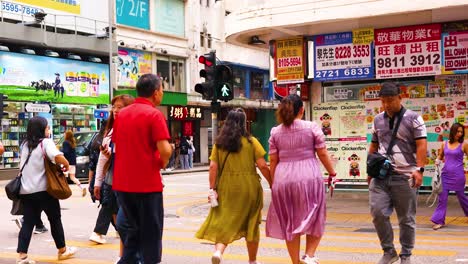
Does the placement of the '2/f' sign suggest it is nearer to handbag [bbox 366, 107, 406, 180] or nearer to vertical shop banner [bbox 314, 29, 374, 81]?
vertical shop banner [bbox 314, 29, 374, 81]

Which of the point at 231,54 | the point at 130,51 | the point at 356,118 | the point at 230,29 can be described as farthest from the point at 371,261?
the point at 231,54

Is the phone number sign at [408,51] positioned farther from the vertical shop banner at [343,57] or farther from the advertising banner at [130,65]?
the advertising banner at [130,65]

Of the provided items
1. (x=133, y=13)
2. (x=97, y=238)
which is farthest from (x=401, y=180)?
(x=133, y=13)

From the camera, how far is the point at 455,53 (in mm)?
12938

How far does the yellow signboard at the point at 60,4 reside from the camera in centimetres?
2988

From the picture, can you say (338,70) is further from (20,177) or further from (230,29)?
(20,177)

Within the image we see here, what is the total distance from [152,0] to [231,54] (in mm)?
8225

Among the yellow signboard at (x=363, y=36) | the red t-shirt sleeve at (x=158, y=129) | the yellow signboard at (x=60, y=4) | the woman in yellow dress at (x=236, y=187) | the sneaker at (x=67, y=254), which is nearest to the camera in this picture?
the red t-shirt sleeve at (x=158, y=129)

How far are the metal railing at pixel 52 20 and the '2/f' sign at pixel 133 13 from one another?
150cm

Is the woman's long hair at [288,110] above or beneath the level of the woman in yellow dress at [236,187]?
above

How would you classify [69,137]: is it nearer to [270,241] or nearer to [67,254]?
[270,241]

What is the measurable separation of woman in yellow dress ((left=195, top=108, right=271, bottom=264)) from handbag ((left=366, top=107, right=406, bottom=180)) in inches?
40.3

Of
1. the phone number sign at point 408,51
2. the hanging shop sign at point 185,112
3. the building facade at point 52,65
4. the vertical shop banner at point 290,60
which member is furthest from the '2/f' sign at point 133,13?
the phone number sign at point 408,51

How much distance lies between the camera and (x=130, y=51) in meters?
36.2
